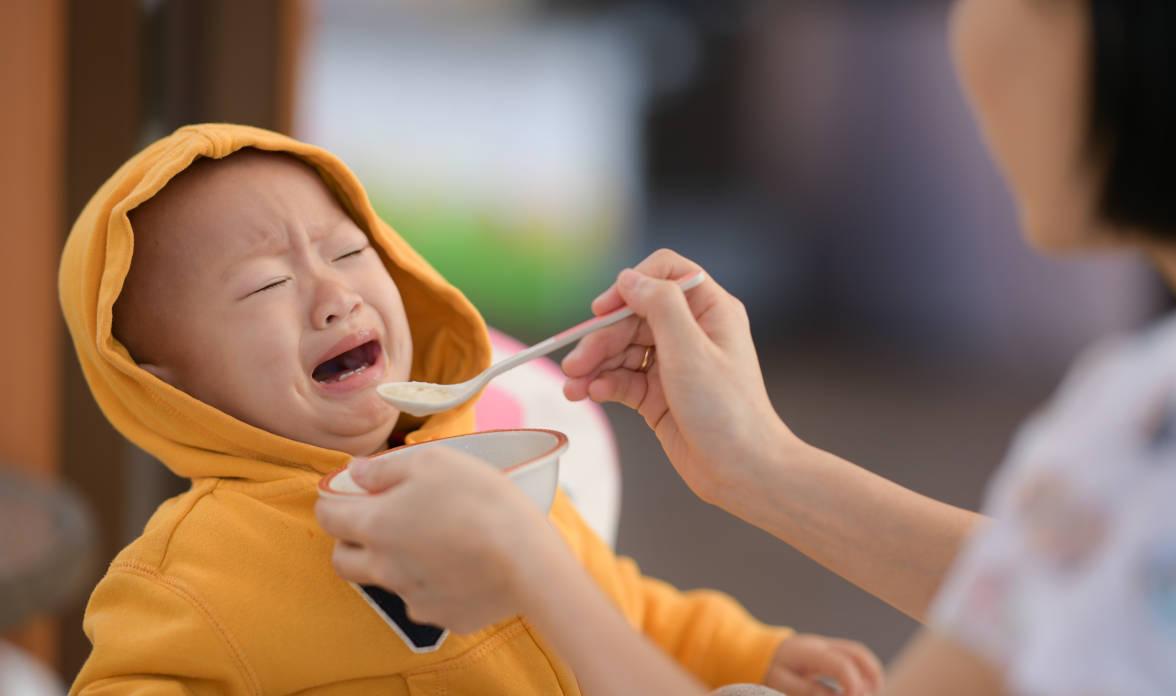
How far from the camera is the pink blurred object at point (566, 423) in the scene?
1.19 meters

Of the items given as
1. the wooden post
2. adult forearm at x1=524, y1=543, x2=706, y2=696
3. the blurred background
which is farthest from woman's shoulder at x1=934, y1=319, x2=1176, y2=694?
the blurred background

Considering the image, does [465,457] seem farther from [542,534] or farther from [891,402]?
[891,402]

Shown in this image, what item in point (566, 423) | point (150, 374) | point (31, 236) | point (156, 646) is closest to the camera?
point (156, 646)

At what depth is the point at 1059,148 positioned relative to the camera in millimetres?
607

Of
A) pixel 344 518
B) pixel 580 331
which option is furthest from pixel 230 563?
pixel 580 331

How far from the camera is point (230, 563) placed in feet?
2.85

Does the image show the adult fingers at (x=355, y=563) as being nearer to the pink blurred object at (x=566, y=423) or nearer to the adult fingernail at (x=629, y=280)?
the adult fingernail at (x=629, y=280)

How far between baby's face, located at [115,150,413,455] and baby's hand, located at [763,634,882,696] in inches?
15.9

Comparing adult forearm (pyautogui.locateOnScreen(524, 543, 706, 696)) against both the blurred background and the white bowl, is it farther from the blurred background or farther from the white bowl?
the blurred background

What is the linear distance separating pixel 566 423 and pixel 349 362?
31cm

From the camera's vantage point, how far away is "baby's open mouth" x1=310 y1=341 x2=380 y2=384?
989mm

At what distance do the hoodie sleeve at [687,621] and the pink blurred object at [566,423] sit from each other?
0.07 meters

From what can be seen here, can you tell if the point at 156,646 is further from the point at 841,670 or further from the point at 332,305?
the point at 841,670

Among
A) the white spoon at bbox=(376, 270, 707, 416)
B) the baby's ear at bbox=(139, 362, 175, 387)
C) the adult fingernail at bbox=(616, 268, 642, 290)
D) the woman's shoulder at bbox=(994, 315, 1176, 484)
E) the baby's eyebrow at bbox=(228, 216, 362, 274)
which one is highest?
the woman's shoulder at bbox=(994, 315, 1176, 484)
